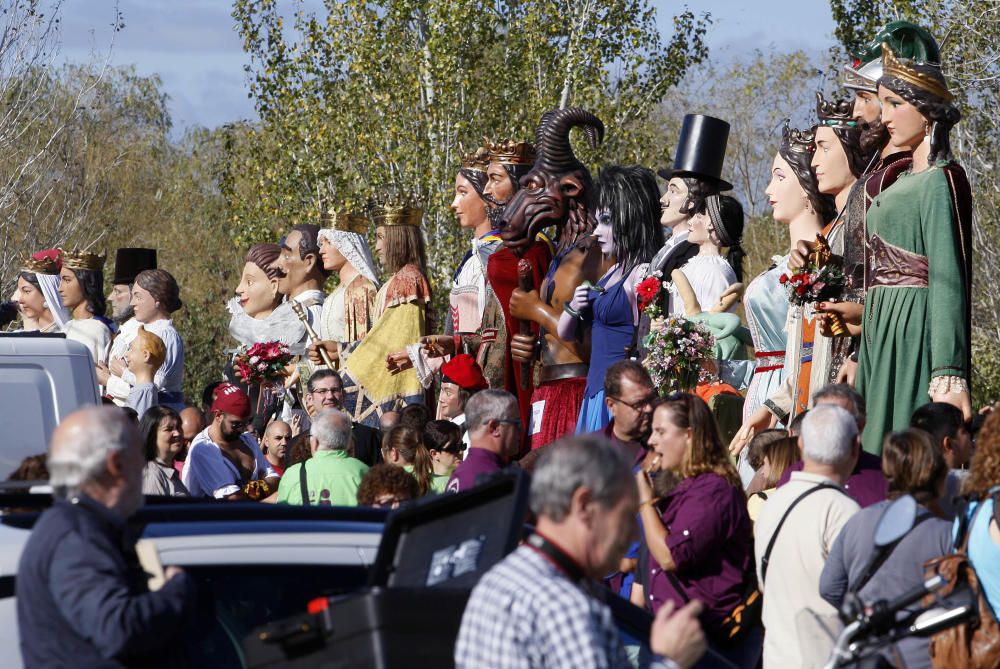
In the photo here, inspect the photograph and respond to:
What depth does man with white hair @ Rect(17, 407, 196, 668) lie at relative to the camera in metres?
3.64

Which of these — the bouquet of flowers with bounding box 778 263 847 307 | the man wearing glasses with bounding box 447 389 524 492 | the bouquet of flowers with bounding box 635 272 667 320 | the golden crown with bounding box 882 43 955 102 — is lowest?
the man wearing glasses with bounding box 447 389 524 492

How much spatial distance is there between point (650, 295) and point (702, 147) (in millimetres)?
1456

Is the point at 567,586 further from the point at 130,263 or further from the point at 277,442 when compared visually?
the point at 130,263

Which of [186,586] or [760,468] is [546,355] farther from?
[186,586]

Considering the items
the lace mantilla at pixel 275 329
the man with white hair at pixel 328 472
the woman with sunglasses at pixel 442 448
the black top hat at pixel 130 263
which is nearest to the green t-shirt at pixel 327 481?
the man with white hair at pixel 328 472

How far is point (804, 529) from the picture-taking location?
597cm

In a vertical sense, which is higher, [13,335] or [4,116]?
[4,116]

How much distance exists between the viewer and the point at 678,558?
20.6ft

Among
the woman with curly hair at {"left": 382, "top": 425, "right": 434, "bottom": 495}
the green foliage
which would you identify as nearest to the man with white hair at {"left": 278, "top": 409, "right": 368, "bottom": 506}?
the woman with curly hair at {"left": 382, "top": 425, "right": 434, "bottom": 495}

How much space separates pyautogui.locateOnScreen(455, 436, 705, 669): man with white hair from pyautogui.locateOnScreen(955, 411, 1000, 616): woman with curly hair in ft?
5.73

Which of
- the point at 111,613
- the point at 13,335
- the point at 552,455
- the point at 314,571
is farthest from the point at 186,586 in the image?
the point at 13,335

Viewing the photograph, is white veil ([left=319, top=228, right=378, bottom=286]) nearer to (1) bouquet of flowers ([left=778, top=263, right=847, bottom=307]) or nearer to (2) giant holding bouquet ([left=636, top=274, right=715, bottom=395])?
(2) giant holding bouquet ([left=636, top=274, right=715, bottom=395])

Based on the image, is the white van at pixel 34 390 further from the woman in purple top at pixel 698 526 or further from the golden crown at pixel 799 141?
the golden crown at pixel 799 141

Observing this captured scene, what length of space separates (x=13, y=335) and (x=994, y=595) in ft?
13.4
